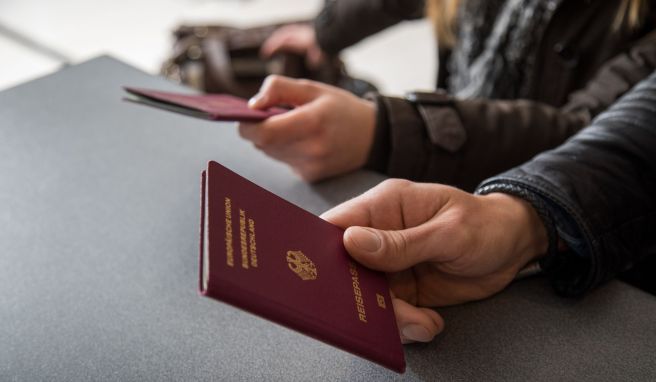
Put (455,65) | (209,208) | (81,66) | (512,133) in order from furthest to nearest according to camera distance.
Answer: (455,65) < (81,66) < (512,133) < (209,208)

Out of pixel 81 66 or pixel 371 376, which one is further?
pixel 81 66

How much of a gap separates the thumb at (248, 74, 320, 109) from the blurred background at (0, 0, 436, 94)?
1440 millimetres

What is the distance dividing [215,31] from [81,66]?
1.94 ft

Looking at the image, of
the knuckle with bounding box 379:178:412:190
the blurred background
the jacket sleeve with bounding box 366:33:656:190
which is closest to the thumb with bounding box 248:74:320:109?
the jacket sleeve with bounding box 366:33:656:190

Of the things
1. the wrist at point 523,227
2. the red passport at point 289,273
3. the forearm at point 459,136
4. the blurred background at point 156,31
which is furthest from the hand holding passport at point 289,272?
the blurred background at point 156,31

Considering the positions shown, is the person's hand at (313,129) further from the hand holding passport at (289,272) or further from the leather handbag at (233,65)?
the leather handbag at (233,65)

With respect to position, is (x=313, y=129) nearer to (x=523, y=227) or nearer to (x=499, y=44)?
(x=523, y=227)

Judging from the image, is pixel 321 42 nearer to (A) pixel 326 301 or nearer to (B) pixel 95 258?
(B) pixel 95 258

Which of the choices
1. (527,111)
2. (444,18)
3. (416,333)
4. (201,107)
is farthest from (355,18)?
(416,333)

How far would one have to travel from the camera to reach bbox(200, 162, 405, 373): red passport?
0.36 meters

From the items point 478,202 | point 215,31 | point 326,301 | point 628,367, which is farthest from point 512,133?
point 215,31

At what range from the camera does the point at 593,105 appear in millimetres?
858

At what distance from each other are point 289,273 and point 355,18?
92 cm

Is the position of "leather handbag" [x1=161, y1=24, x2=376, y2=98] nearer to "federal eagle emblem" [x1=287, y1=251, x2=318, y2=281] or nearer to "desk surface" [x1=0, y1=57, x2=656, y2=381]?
"desk surface" [x1=0, y1=57, x2=656, y2=381]
